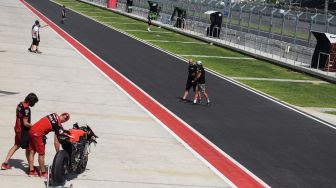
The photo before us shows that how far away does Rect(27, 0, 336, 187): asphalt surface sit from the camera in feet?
50.4

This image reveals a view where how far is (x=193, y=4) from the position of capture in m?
66.7

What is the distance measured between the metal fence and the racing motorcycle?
28776 millimetres

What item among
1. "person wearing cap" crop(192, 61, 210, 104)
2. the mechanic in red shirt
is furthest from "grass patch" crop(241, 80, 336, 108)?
the mechanic in red shirt

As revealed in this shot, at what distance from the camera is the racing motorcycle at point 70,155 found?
11555 mm

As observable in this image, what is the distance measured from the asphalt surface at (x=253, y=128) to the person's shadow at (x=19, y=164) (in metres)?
5.68

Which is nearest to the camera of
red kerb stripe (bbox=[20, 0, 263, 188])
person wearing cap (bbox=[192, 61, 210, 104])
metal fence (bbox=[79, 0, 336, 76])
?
red kerb stripe (bbox=[20, 0, 263, 188])

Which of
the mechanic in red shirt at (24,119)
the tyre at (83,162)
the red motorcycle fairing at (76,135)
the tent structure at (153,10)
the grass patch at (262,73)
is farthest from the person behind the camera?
the tent structure at (153,10)

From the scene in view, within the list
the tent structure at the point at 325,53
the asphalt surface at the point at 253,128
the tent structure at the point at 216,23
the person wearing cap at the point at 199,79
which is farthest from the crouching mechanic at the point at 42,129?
the tent structure at the point at 216,23

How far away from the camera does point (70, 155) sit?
12109 millimetres

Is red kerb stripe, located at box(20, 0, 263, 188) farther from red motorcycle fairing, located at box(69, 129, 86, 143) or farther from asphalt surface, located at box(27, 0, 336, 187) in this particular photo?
red motorcycle fairing, located at box(69, 129, 86, 143)

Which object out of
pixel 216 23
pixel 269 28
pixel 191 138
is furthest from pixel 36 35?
pixel 216 23

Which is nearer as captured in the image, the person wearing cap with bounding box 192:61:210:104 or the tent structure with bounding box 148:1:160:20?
the person wearing cap with bounding box 192:61:210:104

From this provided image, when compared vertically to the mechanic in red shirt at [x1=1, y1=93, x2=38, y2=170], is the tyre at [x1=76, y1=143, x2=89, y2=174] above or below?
below

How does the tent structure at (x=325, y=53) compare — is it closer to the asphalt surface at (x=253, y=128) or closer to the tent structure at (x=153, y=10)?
the asphalt surface at (x=253, y=128)
